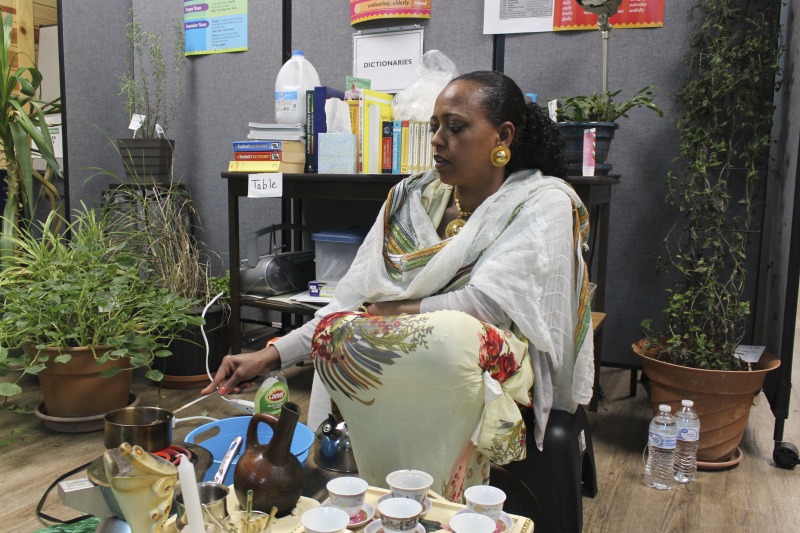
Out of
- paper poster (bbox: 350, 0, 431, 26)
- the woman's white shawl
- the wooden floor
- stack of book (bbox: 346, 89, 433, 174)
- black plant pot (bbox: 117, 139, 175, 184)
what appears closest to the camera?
the woman's white shawl

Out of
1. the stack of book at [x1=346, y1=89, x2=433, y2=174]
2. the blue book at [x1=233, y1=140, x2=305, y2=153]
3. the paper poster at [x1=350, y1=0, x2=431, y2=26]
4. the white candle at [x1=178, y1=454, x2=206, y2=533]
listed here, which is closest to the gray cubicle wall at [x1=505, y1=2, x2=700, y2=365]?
the paper poster at [x1=350, y1=0, x2=431, y2=26]

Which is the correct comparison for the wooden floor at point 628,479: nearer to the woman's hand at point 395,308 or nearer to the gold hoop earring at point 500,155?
the woman's hand at point 395,308

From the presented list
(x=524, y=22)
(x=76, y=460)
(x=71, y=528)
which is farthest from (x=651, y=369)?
(x=76, y=460)

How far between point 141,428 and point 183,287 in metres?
1.73

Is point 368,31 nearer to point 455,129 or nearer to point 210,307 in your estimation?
point 210,307

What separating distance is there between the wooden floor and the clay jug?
89 cm

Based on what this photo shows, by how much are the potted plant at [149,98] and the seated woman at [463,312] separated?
5.52ft

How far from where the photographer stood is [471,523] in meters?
0.79

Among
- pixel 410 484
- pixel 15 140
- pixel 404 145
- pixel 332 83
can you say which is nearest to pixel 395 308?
pixel 410 484

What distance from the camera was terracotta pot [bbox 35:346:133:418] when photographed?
203 centimetres

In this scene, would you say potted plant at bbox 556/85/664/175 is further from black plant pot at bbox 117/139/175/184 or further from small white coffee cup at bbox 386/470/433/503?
black plant pot at bbox 117/139/175/184

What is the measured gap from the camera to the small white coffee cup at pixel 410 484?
2.80 feet

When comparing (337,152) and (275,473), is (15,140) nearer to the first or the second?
(337,152)

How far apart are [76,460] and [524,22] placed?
81.5 inches
